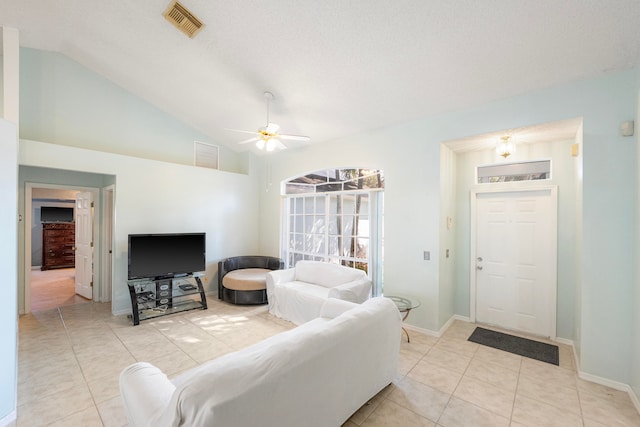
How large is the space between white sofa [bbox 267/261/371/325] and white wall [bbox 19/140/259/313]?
171cm

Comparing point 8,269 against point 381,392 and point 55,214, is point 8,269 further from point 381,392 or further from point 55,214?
point 55,214

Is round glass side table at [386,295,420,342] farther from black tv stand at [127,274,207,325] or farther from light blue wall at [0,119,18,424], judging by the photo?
light blue wall at [0,119,18,424]

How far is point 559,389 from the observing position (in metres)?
2.48

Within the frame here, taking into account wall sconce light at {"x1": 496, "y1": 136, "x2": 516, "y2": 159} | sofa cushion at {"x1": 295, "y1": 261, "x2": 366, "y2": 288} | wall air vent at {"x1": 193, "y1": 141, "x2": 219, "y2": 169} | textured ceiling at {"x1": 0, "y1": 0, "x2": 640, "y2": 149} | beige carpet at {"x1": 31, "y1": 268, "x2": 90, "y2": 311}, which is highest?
textured ceiling at {"x1": 0, "y1": 0, "x2": 640, "y2": 149}

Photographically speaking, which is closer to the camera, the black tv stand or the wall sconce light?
the wall sconce light

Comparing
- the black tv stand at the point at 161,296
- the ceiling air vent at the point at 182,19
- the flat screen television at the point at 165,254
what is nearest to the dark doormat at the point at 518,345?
the black tv stand at the point at 161,296

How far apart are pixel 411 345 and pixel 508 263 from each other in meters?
1.85

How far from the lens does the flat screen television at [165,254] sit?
4055mm

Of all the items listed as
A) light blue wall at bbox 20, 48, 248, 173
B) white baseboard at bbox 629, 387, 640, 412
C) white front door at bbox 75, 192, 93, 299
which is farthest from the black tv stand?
white baseboard at bbox 629, 387, 640, 412

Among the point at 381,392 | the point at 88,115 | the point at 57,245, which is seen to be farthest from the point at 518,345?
the point at 57,245

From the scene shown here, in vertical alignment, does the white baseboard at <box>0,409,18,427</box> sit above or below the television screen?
below

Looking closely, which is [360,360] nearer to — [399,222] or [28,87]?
[399,222]

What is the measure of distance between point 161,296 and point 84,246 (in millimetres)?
2176

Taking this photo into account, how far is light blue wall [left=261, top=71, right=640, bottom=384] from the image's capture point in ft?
8.14
